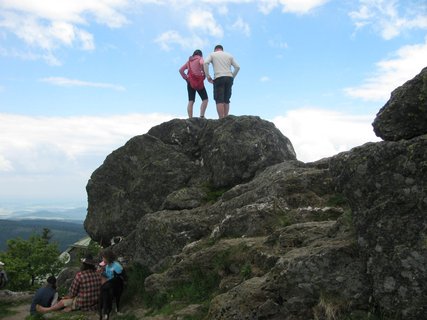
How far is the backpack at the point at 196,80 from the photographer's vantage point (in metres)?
26.8

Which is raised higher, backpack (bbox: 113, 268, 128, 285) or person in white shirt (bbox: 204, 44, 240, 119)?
person in white shirt (bbox: 204, 44, 240, 119)

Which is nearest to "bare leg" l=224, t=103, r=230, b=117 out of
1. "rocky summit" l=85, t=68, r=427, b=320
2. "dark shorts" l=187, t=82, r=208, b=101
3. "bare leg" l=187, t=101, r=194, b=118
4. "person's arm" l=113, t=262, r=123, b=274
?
"rocky summit" l=85, t=68, r=427, b=320

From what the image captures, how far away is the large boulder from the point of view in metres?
8.77

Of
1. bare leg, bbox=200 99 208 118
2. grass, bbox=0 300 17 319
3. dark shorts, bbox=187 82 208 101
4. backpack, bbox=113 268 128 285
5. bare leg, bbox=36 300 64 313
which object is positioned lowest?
grass, bbox=0 300 17 319

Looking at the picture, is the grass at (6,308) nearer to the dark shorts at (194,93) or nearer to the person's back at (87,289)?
the person's back at (87,289)

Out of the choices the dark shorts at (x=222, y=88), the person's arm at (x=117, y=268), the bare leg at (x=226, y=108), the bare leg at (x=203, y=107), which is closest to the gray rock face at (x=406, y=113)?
the person's arm at (x=117, y=268)

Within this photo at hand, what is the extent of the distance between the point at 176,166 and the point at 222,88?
5.21m

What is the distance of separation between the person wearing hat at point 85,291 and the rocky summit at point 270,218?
2263 millimetres

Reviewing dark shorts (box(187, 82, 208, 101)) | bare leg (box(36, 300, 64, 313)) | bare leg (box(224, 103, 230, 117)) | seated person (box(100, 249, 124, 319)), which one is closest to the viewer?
seated person (box(100, 249, 124, 319))

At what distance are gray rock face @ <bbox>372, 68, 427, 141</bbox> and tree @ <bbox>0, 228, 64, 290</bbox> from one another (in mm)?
44615

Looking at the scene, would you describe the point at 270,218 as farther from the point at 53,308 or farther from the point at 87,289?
the point at 53,308

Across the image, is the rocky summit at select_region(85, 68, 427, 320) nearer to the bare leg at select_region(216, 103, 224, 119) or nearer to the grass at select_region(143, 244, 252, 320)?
the grass at select_region(143, 244, 252, 320)

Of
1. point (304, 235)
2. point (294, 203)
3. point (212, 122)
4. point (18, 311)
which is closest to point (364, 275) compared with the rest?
point (304, 235)

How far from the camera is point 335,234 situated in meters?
11.6
